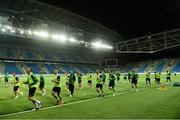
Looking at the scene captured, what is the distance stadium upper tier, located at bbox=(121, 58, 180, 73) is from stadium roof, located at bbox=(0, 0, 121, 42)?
19.6 metres

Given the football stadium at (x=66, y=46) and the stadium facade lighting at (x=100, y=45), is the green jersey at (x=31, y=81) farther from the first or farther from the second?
the stadium facade lighting at (x=100, y=45)

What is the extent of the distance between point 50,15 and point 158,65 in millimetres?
45882

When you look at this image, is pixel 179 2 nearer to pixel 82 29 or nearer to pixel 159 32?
pixel 159 32

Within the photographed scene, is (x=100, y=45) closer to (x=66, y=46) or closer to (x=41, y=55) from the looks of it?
(x=66, y=46)

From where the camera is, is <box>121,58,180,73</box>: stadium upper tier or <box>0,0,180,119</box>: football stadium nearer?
<box>0,0,180,119</box>: football stadium

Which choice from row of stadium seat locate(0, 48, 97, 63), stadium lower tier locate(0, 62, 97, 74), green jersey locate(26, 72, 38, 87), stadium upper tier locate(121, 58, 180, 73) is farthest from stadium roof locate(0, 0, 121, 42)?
green jersey locate(26, 72, 38, 87)

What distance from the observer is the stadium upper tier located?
91.8 meters

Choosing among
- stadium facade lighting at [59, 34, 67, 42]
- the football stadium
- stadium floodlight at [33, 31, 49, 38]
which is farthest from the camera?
stadium facade lighting at [59, 34, 67, 42]

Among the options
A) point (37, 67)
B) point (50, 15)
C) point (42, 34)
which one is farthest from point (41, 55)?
point (50, 15)

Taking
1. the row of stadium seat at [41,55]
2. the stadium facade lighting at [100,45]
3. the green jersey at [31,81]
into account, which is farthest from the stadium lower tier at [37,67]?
the green jersey at [31,81]

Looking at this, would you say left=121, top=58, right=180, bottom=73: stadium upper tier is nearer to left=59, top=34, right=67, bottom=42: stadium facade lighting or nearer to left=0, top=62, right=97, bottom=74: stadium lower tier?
left=0, top=62, right=97, bottom=74: stadium lower tier

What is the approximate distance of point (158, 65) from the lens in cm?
9744

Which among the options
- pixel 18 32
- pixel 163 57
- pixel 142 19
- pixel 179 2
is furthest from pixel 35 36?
pixel 163 57

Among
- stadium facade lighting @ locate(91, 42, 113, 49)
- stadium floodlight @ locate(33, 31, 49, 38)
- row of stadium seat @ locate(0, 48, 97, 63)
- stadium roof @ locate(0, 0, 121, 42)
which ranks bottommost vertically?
row of stadium seat @ locate(0, 48, 97, 63)
